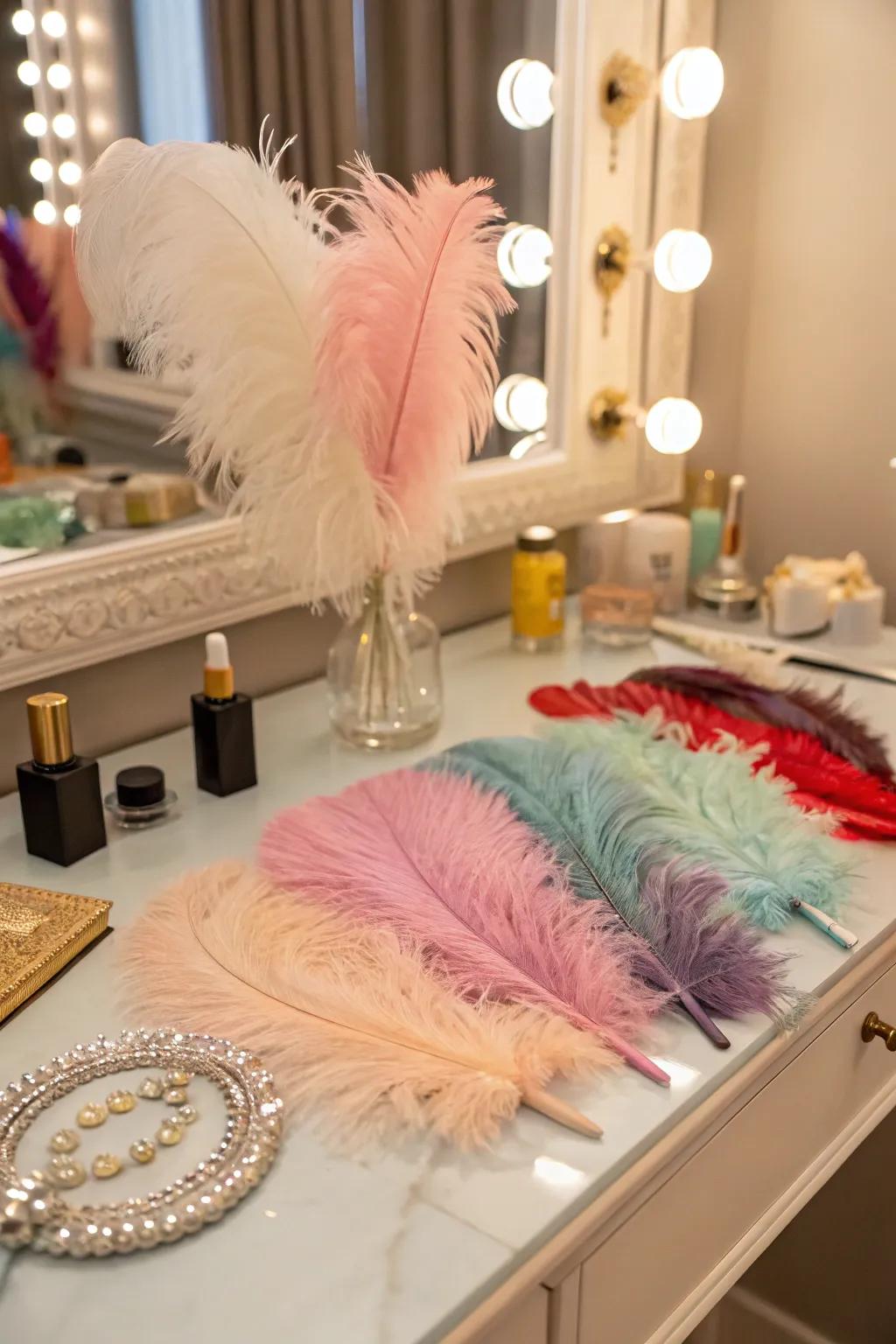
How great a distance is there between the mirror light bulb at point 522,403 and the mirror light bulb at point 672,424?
0.49 feet

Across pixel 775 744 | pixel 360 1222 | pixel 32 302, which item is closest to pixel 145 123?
pixel 32 302

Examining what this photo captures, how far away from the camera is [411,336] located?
1.01m

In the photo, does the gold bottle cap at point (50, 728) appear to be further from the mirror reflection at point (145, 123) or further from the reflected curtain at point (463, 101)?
the reflected curtain at point (463, 101)

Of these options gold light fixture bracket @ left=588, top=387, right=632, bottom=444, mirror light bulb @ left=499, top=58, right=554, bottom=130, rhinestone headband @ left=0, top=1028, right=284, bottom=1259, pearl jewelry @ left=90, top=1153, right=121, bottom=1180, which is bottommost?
pearl jewelry @ left=90, top=1153, right=121, bottom=1180

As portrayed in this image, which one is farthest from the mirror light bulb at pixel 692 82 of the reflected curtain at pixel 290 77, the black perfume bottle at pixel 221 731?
the black perfume bottle at pixel 221 731

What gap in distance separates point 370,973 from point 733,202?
1238 millimetres

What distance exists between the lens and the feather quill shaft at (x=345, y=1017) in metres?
0.69

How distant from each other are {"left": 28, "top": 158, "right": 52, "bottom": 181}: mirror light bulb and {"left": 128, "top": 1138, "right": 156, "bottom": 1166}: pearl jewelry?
2.51 feet

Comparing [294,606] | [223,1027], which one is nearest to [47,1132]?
[223,1027]

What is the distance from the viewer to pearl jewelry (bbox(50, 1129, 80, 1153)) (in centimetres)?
67

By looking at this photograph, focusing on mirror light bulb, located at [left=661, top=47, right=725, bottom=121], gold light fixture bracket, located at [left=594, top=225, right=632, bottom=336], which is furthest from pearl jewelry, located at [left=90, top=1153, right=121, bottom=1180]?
mirror light bulb, located at [left=661, top=47, right=725, bottom=121]

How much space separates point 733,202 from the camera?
5.31 feet

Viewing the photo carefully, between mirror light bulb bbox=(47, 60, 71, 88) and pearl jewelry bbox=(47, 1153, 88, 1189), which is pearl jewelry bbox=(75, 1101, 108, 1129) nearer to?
pearl jewelry bbox=(47, 1153, 88, 1189)

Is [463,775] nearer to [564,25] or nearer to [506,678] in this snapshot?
[506,678]
